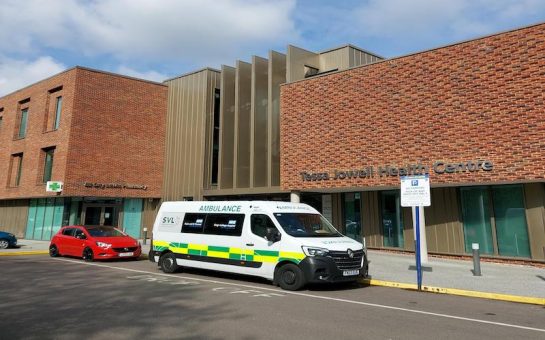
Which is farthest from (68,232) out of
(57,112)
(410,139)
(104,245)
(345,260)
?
(410,139)

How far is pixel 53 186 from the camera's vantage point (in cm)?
2438

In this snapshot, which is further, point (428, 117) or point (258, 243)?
point (428, 117)

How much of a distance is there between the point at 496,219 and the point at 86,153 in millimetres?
21824

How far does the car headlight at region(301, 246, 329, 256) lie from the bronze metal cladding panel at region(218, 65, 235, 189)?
15.0 metres

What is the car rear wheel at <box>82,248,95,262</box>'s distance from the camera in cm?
1555

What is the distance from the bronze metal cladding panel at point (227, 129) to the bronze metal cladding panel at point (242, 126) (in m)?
1.09

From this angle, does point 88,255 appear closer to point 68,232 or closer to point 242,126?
point 68,232

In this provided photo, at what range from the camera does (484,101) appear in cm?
1417

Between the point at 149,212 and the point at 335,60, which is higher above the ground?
the point at 335,60

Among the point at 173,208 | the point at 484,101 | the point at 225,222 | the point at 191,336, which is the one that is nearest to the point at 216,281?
the point at 225,222

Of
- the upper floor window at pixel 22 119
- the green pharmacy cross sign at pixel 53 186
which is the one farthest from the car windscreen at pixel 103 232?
the upper floor window at pixel 22 119

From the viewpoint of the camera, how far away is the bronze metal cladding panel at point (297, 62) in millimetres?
20547

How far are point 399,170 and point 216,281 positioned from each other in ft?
27.5

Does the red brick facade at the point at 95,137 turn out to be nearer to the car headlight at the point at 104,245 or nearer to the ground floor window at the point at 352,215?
the car headlight at the point at 104,245
